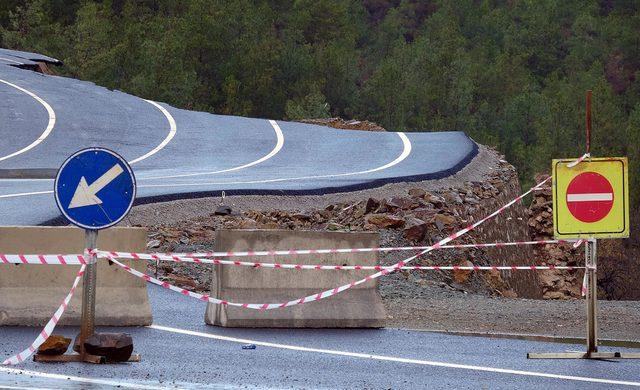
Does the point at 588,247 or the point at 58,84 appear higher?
the point at 58,84

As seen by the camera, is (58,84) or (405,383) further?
(58,84)

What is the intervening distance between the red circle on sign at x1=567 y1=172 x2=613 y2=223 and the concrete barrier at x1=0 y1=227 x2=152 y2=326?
3991 mm

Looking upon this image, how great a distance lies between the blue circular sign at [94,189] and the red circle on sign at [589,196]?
379 cm

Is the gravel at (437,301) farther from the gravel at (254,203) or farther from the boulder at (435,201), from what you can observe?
the boulder at (435,201)

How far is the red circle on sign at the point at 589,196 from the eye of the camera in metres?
11.5

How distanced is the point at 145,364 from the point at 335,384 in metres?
1.62

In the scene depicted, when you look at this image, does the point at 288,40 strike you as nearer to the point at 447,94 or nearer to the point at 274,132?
the point at 447,94

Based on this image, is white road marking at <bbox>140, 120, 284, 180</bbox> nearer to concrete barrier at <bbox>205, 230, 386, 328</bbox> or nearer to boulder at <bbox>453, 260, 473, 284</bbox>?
boulder at <bbox>453, 260, 473, 284</bbox>

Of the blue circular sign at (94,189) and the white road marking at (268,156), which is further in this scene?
the white road marking at (268,156)

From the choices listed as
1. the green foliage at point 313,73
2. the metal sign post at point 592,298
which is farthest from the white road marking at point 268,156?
the green foliage at point 313,73

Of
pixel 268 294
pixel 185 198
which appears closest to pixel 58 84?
pixel 185 198

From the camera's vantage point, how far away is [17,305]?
12.4 meters

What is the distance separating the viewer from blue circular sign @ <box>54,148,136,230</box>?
10250 mm

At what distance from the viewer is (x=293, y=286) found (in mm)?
13281
